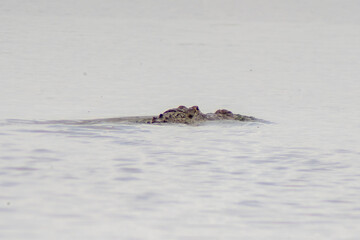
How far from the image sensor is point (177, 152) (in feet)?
49.8

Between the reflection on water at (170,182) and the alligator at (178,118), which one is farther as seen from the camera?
the alligator at (178,118)

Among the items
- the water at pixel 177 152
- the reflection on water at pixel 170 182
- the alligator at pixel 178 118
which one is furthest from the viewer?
the alligator at pixel 178 118

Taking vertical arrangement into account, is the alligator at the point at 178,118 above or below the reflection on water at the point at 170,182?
above

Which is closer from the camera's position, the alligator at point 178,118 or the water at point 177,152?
the water at point 177,152

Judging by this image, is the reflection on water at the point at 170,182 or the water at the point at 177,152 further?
the water at the point at 177,152

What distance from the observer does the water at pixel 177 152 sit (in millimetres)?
9992

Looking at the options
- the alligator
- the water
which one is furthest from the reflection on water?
the alligator

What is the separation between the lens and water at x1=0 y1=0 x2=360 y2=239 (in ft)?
32.8

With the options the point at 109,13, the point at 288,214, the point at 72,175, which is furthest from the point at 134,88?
the point at 109,13

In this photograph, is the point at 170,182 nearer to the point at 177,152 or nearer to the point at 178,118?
the point at 177,152

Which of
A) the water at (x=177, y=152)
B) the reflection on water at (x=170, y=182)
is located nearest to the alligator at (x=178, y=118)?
the water at (x=177, y=152)

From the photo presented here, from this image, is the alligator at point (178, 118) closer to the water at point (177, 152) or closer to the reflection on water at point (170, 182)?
the water at point (177, 152)

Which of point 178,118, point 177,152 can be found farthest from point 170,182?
point 178,118

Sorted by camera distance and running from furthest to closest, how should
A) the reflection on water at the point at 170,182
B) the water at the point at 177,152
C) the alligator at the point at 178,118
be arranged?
1. the alligator at the point at 178,118
2. the water at the point at 177,152
3. the reflection on water at the point at 170,182
